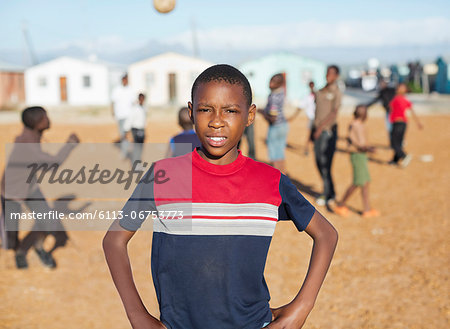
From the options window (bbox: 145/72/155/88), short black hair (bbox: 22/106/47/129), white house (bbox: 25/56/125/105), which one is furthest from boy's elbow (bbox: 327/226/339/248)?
white house (bbox: 25/56/125/105)

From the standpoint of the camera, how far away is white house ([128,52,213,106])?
A: 3941 cm

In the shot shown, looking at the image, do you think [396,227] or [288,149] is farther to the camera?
[288,149]

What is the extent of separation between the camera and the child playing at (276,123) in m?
7.69

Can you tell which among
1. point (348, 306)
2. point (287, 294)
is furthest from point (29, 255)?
point (348, 306)

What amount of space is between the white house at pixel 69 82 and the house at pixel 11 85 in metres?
1.41

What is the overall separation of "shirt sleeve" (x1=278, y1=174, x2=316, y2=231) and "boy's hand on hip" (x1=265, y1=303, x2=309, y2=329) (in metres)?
0.32

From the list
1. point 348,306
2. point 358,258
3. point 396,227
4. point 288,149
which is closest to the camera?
point 348,306

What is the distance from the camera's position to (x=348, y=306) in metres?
4.57

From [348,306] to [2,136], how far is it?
664 inches

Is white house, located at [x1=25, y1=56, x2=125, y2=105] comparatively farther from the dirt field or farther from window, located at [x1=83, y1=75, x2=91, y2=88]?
the dirt field

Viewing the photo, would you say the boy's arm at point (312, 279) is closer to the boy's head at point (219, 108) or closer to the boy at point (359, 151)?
the boy's head at point (219, 108)

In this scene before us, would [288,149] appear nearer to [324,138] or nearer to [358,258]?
[324,138]

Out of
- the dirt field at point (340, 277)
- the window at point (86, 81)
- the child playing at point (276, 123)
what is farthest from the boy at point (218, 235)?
the window at point (86, 81)

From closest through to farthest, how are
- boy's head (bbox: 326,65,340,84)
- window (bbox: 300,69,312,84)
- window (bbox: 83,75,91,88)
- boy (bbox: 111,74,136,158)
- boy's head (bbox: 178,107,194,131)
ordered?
boy's head (bbox: 178,107,194,131)
boy's head (bbox: 326,65,340,84)
boy (bbox: 111,74,136,158)
window (bbox: 83,75,91,88)
window (bbox: 300,69,312,84)
